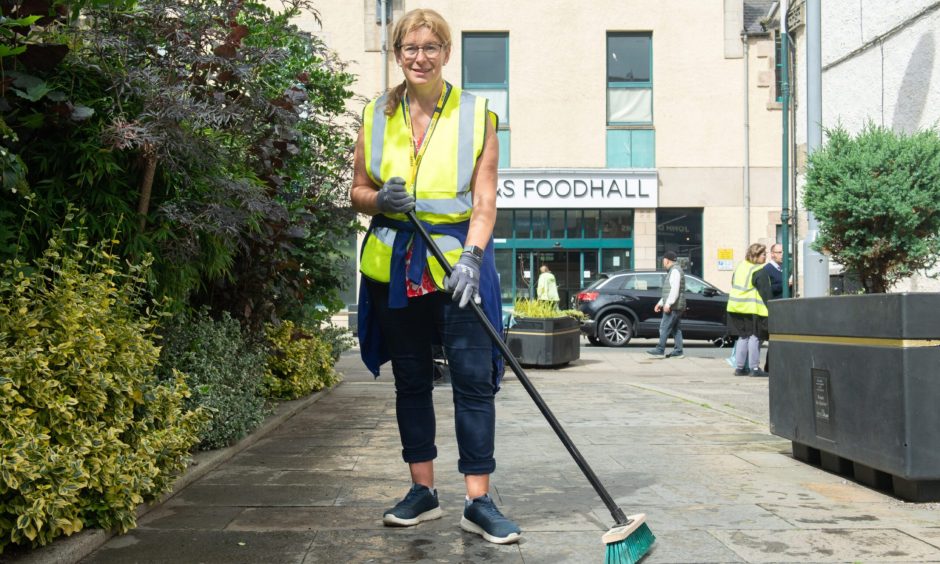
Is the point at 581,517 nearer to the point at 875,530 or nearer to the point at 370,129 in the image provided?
the point at 875,530

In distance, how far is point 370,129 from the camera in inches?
158

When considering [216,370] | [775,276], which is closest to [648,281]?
[775,276]

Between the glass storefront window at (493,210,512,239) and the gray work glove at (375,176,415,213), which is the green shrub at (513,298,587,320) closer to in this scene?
the gray work glove at (375,176,415,213)

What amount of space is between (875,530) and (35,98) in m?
3.66

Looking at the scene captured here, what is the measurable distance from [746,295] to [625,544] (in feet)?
31.9

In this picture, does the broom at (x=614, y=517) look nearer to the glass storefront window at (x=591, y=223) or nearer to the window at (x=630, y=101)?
the glass storefront window at (x=591, y=223)

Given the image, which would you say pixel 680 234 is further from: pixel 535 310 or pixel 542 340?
pixel 542 340

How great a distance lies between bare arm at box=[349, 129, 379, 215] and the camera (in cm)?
394

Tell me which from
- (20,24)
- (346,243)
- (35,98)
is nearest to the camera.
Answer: (20,24)

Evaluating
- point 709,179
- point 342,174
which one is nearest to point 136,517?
point 342,174

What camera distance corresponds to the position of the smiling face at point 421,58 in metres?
3.84

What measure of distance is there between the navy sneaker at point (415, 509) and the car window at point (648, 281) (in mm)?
15381

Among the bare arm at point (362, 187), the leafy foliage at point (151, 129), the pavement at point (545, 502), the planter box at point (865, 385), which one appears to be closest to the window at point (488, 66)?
the pavement at point (545, 502)

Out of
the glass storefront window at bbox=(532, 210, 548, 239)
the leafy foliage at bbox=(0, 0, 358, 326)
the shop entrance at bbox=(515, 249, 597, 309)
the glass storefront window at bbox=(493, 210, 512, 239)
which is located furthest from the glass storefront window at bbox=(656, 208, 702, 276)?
the leafy foliage at bbox=(0, 0, 358, 326)
